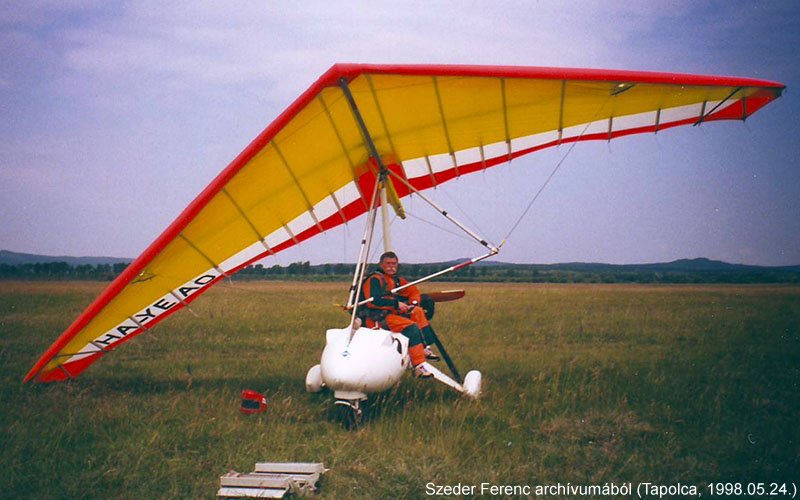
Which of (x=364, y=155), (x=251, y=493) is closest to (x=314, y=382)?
(x=364, y=155)

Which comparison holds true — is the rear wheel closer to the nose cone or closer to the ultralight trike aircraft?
the ultralight trike aircraft

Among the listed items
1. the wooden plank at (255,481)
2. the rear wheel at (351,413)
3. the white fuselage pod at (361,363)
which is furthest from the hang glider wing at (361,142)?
the wooden plank at (255,481)

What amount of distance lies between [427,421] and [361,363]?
2.63 ft

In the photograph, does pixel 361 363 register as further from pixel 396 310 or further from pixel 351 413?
pixel 396 310

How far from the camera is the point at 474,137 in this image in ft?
21.3

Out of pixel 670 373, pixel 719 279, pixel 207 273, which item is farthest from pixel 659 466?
pixel 719 279

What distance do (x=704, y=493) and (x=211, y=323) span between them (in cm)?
1103

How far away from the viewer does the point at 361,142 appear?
6289mm

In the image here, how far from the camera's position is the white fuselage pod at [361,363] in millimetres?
5102

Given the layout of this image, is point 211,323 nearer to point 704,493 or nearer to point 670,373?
point 670,373

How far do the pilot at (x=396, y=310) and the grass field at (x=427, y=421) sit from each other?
1.59ft

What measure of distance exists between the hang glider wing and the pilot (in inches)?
49.7

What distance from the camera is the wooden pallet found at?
12.6 ft

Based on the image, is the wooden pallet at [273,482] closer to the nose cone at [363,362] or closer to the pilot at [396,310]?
the nose cone at [363,362]
